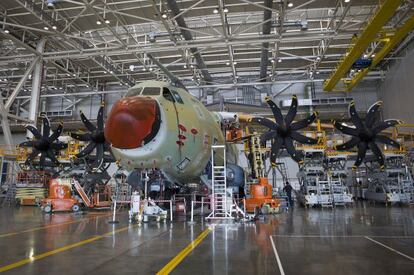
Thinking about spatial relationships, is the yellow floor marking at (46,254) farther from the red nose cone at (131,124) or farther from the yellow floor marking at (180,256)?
the red nose cone at (131,124)

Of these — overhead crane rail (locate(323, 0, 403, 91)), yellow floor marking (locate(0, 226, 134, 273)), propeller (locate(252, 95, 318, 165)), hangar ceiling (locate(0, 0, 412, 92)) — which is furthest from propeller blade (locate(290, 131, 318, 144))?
yellow floor marking (locate(0, 226, 134, 273))

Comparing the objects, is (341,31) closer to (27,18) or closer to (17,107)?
(27,18)

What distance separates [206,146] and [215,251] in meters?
7.49

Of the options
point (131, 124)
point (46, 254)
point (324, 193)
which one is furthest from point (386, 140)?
point (46, 254)

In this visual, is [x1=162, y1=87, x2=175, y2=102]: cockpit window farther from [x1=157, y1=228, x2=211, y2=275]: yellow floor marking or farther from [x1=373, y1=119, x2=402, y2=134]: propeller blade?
[x1=373, y1=119, x2=402, y2=134]: propeller blade

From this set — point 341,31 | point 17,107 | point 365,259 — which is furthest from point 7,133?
point 365,259

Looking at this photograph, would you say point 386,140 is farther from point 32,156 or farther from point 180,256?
point 32,156

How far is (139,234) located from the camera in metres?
9.73

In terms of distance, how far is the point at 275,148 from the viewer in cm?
1947

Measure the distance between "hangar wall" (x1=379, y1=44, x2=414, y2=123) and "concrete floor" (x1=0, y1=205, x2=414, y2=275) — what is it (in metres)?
25.3

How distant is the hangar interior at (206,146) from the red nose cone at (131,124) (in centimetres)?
5

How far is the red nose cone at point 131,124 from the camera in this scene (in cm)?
1093

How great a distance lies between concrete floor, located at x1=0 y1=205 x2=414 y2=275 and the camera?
5.63 metres

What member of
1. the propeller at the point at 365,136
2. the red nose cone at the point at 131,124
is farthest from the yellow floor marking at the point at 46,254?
the propeller at the point at 365,136
